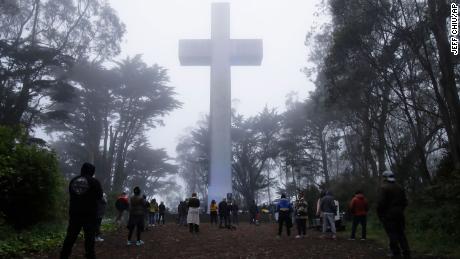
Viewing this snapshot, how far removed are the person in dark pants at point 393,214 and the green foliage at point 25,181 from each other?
814 cm

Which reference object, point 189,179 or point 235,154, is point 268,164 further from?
point 189,179

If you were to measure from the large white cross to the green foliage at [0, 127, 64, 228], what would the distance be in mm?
15578

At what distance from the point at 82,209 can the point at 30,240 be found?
3739mm

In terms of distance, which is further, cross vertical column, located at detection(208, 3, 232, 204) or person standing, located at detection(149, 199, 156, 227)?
cross vertical column, located at detection(208, 3, 232, 204)

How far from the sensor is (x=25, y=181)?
11562 mm

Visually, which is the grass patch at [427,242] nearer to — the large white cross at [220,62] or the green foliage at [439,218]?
the green foliage at [439,218]

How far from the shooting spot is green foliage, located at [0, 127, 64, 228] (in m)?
11.0

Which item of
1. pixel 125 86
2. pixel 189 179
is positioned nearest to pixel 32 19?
pixel 125 86

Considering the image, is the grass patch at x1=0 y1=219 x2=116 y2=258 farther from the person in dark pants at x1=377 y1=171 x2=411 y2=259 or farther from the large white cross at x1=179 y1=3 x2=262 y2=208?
the large white cross at x1=179 y1=3 x2=262 y2=208

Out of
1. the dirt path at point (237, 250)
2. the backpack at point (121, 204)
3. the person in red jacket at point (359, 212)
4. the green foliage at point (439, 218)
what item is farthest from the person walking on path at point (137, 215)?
the green foliage at point (439, 218)

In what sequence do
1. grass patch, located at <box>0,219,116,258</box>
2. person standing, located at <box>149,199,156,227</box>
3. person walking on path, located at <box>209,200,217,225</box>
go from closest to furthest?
1. grass patch, located at <box>0,219,116,258</box>
2. person standing, located at <box>149,199,156,227</box>
3. person walking on path, located at <box>209,200,217,225</box>

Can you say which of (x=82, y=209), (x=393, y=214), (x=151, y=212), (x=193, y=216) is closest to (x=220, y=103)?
(x=151, y=212)

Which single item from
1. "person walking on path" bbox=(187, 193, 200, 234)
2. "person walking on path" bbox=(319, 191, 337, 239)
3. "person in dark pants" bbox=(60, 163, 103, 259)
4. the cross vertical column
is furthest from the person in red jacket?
the cross vertical column

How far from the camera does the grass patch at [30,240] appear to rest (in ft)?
27.7
